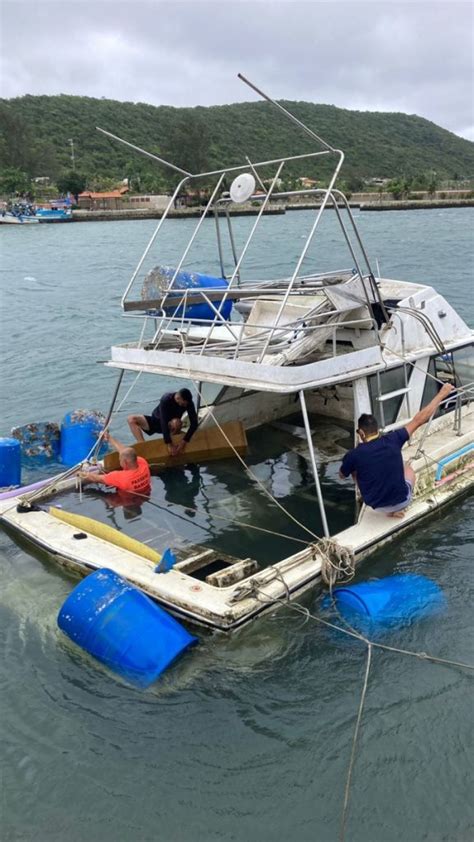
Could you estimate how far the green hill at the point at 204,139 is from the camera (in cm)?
11088

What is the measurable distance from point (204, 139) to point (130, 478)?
11637cm

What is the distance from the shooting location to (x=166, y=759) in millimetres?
5055

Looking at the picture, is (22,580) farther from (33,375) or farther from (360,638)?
(33,375)

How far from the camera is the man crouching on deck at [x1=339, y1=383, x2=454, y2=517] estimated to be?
23.8 ft

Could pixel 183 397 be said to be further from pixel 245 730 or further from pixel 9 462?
pixel 245 730

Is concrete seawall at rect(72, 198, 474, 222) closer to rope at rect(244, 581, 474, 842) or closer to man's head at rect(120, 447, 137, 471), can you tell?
man's head at rect(120, 447, 137, 471)

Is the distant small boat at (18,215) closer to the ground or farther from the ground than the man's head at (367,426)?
farther from the ground

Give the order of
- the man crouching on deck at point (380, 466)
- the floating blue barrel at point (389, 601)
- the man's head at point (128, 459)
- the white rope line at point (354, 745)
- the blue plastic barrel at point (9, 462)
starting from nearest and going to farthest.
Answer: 1. the white rope line at point (354, 745)
2. the floating blue barrel at point (389, 601)
3. the man crouching on deck at point (380, 466)
4. the man's head at point (128, 459)
5. the blue plastic barrel at point (9, 462)

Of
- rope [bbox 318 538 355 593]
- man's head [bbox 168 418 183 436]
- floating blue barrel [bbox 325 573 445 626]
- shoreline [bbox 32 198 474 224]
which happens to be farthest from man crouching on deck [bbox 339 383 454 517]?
shoreline [bbox 32 198 474 224]

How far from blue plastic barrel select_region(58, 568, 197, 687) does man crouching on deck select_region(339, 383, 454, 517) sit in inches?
100

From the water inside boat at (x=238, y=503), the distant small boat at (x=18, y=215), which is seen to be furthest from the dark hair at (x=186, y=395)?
the distant small boat at (x=18, y=215)

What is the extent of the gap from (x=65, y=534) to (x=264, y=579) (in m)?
2.36

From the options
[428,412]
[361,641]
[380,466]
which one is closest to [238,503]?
[380,466]

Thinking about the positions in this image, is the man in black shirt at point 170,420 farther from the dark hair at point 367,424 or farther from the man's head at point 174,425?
Answer: the dark hair at point 367,424
